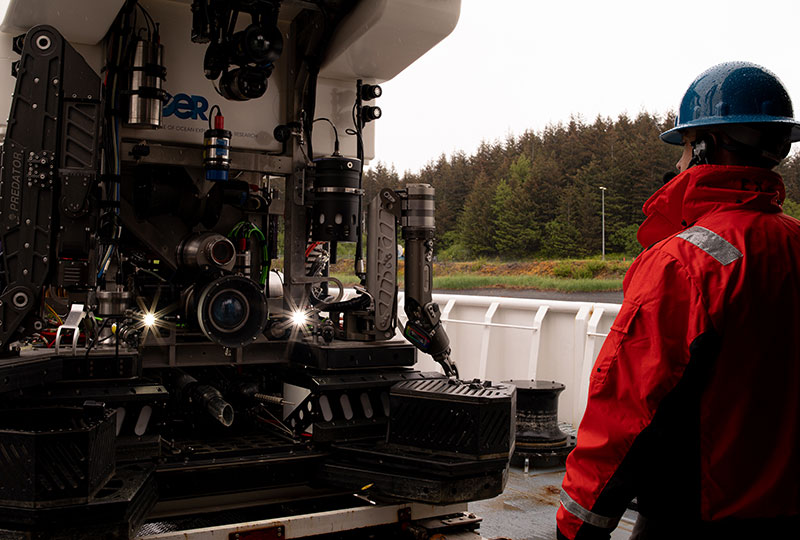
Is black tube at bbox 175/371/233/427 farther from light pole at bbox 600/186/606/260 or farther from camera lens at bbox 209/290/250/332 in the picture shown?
light pole at bbox 600/186/606/260

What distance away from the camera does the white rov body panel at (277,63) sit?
4504 millimetres

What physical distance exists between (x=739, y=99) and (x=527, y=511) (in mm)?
3808

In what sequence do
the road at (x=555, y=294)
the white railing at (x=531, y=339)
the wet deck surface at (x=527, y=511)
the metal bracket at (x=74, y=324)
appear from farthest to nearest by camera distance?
the road at (x=555, y=294)
the white railing at (x=531, y=339)
the wet deck surface at (x=527, y=511)
the metal bracket at (x=74, y=324)

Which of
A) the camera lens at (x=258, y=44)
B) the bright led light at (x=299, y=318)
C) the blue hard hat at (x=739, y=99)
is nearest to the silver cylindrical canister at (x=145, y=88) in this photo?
the camera lens at (x=258, y=44)

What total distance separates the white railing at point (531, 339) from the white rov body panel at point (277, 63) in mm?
3023

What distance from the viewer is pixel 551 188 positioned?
121ft

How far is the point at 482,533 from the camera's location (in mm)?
4898

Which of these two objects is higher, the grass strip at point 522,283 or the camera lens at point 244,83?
the camera lens at point 244,83

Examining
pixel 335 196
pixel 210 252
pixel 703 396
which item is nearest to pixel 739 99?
pixel 703 396

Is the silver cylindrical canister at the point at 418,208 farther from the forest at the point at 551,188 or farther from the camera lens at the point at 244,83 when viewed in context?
the forest at the point at 551,188

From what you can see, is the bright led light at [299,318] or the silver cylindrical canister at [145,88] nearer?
the silver cylindrical canister at [145,88]

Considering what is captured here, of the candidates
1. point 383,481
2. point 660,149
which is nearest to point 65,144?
point 383,481

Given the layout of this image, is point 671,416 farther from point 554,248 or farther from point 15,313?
point 554,248

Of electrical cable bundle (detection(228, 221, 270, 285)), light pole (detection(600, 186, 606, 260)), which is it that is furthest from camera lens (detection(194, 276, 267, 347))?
light pole (detection(600, 186, 606, 260))
